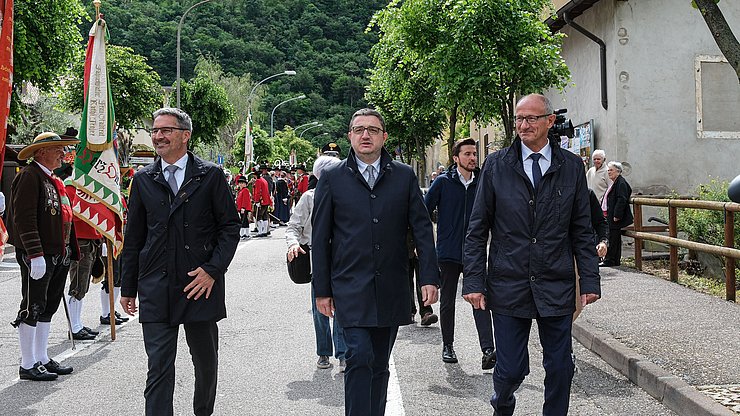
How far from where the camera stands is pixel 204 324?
5062 millimetres

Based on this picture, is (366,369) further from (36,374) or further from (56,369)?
(56,369)

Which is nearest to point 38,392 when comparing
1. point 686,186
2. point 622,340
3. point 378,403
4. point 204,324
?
point 204,324

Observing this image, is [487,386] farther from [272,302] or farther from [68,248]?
[272,302]

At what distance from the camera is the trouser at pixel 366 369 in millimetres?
4574

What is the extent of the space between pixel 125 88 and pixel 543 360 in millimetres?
31182

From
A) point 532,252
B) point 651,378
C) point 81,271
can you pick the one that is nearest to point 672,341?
point 651,378

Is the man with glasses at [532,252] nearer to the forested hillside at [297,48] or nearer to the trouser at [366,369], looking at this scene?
the trouser at [366,369]

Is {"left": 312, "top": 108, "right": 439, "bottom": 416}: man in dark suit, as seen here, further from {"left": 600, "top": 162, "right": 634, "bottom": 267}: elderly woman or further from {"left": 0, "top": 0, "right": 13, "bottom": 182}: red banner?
{"left": 600, "top": 162, "right": 634, "bottom": 267}: elderly woman

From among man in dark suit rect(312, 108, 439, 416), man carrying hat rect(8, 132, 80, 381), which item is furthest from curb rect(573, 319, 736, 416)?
man carrying hat rect(8, 132, 80, 381)

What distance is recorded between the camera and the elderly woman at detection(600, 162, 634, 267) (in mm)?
13992

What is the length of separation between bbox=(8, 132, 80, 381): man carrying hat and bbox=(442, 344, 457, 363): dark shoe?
328cm

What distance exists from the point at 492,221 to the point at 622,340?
3414mm

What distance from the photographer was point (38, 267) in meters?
6.89

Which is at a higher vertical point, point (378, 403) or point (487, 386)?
point (378, 403)
